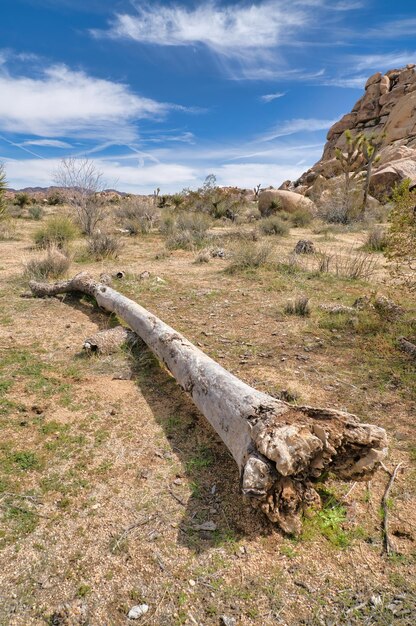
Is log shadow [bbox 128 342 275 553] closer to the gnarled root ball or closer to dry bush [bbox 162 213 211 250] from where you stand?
the gnarled root ball

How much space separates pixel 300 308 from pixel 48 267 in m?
5.77

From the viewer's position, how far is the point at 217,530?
7.35 ft

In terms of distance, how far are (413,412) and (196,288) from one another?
504 cm

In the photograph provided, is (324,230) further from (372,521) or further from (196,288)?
(372,521)

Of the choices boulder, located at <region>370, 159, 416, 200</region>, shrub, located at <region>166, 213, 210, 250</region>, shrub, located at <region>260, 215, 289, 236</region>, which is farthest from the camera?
boulder, located at <region>370, 159, 416, 200</region>

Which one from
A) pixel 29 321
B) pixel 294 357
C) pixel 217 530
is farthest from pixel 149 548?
pixel 29 321

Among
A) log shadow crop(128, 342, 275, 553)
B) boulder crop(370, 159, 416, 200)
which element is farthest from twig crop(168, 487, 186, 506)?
boulder crop(370, 159, 416, 200)

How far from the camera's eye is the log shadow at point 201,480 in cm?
222

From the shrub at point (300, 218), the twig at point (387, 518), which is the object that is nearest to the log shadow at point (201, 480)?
the twig at point (387, 518)

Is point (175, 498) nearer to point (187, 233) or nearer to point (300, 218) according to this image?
point (187, 233)

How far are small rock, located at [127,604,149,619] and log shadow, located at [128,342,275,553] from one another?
40 cm

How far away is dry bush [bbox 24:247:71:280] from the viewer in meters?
8.01

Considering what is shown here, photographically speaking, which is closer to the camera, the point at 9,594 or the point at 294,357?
the point at 9,594

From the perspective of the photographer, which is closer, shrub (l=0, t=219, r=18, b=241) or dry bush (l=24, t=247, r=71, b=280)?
→ dry bush (l=24, t=247, r=71, b=280)
